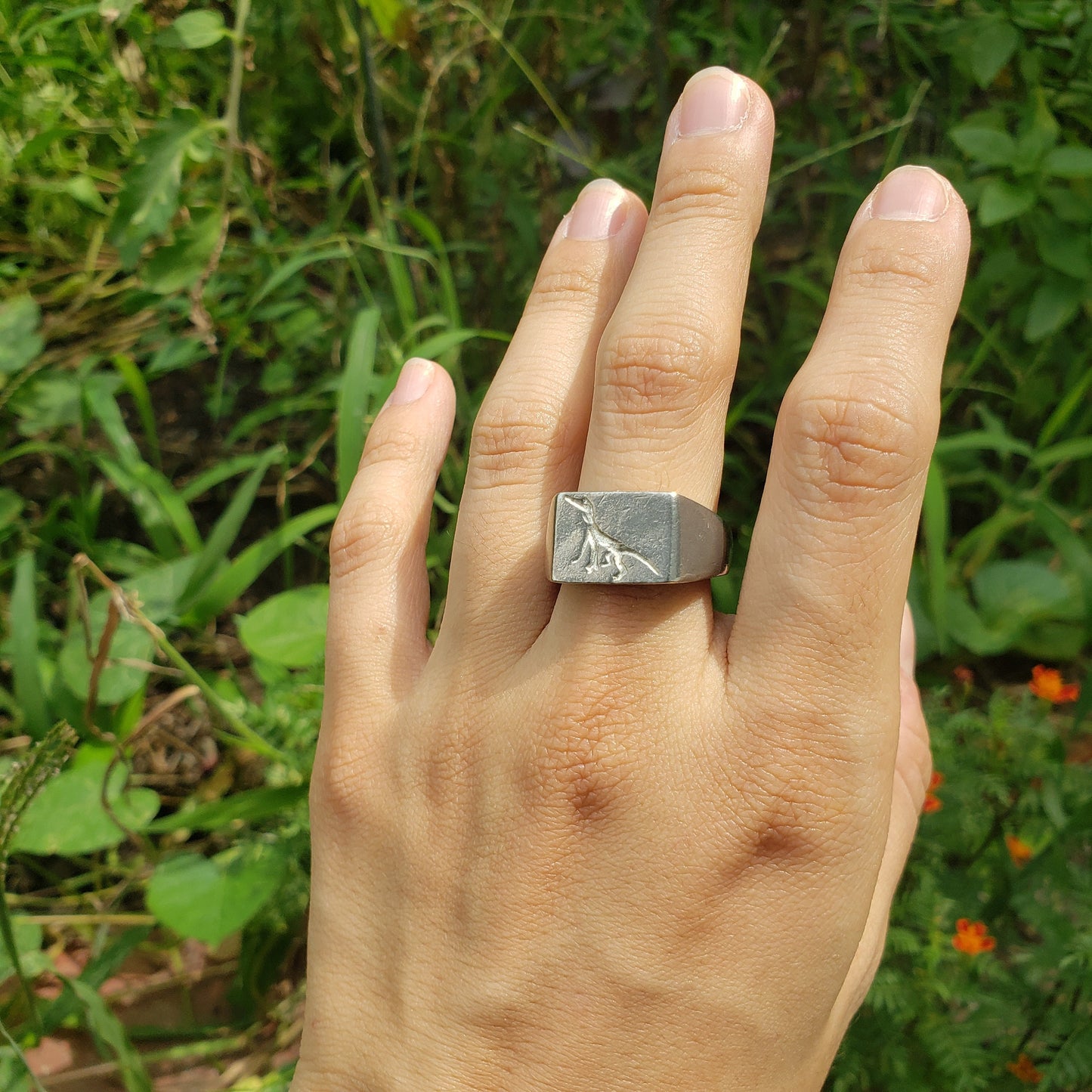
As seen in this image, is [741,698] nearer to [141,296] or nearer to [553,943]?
[553,943]

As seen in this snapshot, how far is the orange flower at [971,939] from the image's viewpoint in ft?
4.64

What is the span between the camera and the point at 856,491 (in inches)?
43.6

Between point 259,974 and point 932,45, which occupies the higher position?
point 932,45

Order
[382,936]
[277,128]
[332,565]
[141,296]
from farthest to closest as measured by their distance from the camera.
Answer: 1. [277,128]
2. [141,296]
3. [332,565]
4. [382,936]

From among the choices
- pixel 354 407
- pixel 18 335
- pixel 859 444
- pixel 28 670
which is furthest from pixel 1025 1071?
pixel 18 335

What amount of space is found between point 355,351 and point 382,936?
1032 mm

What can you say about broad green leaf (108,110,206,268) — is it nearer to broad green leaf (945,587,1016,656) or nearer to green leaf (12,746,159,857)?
green leaf (12,746,159,857)

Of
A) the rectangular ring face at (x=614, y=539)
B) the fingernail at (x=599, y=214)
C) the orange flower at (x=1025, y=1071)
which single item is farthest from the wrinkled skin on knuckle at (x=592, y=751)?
the orange flower at (x=1025, y=1071)

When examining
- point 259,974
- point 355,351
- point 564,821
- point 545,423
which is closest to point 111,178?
point 355,351

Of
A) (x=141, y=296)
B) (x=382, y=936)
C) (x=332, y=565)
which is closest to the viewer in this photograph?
(x=382, y=936)

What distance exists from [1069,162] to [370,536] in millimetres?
1395

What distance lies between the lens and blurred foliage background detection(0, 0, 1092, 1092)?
1.60 meters

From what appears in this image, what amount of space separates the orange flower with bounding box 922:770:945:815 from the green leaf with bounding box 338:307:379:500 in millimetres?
1137

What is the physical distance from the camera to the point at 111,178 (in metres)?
2.33
